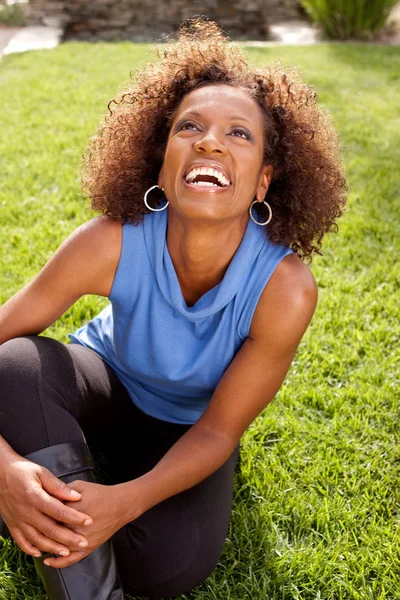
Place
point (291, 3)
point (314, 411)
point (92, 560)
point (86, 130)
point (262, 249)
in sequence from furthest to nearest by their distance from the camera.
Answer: point (291, 3) → point (86, 130) → point (314, 411) → point (262, 249) → point (92, 560)

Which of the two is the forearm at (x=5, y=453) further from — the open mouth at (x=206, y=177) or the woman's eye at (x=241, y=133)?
the woman's eye at (x=241, y=133)

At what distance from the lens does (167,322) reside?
180cm

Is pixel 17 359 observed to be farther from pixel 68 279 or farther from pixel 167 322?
pixel 167 322

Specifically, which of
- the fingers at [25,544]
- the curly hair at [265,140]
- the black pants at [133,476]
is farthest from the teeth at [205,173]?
the fingers at [25,544]

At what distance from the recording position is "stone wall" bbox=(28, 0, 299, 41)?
8.31 meters

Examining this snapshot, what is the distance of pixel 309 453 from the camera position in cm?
213

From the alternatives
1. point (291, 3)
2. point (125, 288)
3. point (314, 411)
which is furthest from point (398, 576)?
point (291, 3)

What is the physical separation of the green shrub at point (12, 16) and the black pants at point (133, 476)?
7.24 metres

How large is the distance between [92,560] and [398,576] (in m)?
0.77

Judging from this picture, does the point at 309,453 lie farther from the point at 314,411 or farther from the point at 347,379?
the point at 347,379

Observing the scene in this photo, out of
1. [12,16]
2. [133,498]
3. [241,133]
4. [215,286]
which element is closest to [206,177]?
[241,133]

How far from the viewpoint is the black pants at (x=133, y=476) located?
5.26 feet

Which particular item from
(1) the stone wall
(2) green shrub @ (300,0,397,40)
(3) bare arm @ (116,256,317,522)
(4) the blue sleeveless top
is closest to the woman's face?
(4) the blue sleeveless top

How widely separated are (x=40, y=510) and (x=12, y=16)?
779 centimetres
